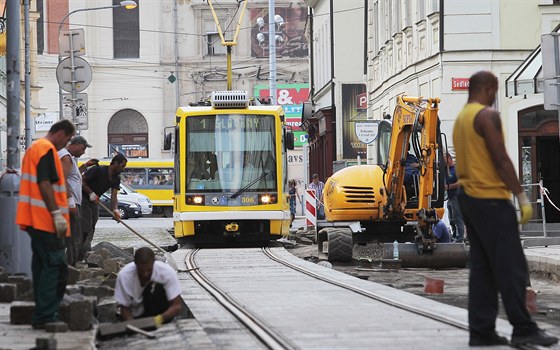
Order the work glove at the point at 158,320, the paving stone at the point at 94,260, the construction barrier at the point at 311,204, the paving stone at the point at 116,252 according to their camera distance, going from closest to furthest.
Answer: the work glove at the point at 158,320
the paving stone at the point at 94,260
the paving stone at the point at 116,252
the construction barrier at the point at 311,204

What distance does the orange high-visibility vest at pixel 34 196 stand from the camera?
34.1 feet

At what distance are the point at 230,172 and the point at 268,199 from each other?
86 centimetres

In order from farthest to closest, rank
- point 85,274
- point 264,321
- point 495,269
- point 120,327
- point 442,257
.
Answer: point 442,257 → point 85,274 → point 264,321 → point 120,327 → point 495,269

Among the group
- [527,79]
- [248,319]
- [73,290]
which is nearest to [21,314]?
[73,290]

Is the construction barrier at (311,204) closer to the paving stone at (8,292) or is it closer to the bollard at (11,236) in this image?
the bollard at (11,236)

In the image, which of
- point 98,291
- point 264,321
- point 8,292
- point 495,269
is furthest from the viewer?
point 8,292

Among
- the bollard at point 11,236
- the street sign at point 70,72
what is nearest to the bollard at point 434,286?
the bollard at point 11,236

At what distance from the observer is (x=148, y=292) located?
11.0 metres

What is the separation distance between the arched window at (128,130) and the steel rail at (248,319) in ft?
215

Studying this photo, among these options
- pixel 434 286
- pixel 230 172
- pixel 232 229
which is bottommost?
pixel 434 286

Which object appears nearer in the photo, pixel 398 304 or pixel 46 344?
pixel 46 344

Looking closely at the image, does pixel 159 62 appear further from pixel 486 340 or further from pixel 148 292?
pixel 486 340

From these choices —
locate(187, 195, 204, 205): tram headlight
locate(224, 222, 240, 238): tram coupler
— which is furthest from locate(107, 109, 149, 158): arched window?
locate(224, 222, 240, 238): tram coupler

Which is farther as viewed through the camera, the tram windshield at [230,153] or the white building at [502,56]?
the white building at [502,56]
